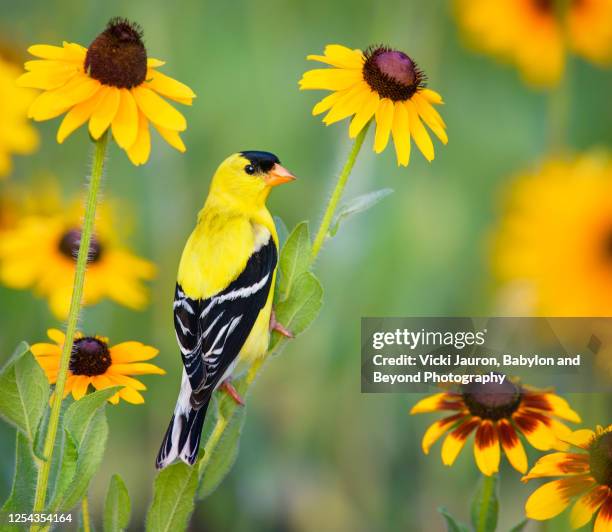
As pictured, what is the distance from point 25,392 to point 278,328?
0.96 ft

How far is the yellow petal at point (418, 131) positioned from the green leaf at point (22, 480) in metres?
0.51

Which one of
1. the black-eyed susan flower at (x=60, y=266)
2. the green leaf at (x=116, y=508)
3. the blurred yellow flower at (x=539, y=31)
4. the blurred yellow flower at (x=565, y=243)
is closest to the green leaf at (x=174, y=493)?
the green leaf at (x=116, y=508)

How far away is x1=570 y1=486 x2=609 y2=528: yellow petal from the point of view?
40.4 inches

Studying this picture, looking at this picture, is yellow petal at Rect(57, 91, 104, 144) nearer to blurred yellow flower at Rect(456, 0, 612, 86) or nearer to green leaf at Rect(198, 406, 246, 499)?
green leaf at Rect(198, 406, 246, 499)

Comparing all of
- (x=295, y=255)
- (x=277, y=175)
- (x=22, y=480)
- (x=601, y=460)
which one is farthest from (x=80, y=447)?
(x=601, y=460)

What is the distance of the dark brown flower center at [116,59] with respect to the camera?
0.98m

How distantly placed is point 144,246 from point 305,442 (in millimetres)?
655

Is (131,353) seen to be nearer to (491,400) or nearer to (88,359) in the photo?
(88,359)

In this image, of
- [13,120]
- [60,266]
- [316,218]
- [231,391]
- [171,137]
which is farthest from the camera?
[316,218]

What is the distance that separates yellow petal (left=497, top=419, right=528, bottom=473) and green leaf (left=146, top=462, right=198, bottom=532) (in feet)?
1.16

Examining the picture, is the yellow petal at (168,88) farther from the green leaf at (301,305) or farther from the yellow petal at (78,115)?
the green leaf at (301,305)

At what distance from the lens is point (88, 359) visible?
3.66ft

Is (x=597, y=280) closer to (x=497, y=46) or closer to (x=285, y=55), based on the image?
(x=497, y=46)

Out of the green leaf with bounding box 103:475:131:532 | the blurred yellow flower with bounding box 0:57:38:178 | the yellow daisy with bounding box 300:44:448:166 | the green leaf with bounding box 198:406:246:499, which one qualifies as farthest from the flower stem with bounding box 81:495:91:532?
the blurred yellow flower with bounding box 0:57:38:178
